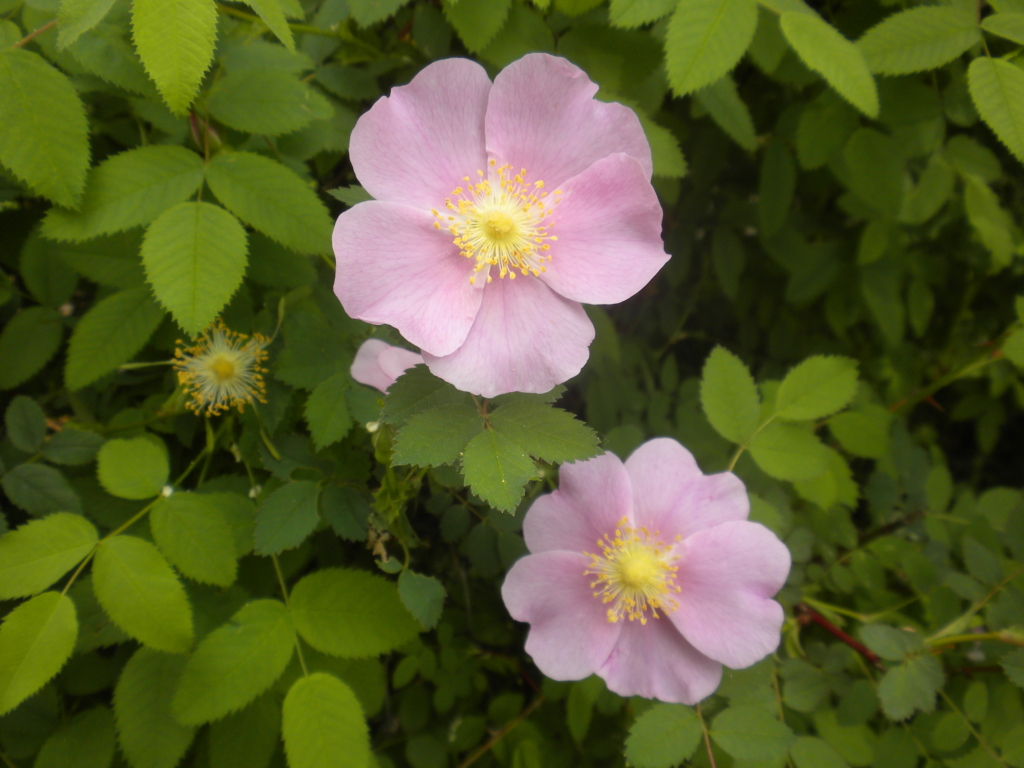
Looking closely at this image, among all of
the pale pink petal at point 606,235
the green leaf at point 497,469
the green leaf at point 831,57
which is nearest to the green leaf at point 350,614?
the green leaf at point 497,469

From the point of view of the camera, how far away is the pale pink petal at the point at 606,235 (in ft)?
2.80

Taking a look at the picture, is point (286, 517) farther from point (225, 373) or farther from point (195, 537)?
point (225, 373)

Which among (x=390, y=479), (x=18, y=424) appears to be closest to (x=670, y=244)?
(x=390, y=479)

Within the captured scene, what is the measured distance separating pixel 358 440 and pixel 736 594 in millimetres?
722

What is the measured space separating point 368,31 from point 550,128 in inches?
27.1

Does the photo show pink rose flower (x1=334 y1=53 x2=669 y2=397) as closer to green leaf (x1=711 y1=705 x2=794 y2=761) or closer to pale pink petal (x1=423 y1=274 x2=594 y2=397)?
pale pink petal (x1=423 y1=274 x2=594 y2=397)

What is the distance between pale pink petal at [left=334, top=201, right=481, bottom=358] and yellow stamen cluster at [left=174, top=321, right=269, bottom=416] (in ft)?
1.54

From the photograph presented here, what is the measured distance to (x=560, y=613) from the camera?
110 cm

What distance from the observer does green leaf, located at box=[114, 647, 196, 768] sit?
1081mm

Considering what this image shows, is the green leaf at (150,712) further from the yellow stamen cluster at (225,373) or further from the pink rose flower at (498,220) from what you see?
the pink rose flower at (498,220)

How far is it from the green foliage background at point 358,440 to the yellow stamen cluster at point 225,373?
0.04m

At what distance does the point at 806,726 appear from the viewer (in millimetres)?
1381

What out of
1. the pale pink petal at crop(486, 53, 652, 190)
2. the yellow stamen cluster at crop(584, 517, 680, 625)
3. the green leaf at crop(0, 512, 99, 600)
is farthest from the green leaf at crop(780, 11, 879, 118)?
the green leaf at crop(0, 512, 99, 600)

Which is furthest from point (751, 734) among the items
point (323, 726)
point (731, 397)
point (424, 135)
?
point (424, 135)
